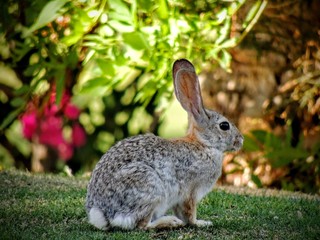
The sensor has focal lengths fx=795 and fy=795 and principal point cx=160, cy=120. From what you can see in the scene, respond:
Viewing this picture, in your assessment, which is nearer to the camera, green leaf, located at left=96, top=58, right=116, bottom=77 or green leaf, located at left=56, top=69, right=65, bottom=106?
green leaf, located at left=96, top=58, right=116, bottom=77

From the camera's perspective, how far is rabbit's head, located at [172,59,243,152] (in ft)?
23.0

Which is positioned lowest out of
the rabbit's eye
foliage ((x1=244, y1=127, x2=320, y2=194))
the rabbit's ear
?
foliage ((x1=244, y1=127, x2=320, y2=194))

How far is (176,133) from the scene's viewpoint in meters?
12.6

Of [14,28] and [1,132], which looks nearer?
[14,28]

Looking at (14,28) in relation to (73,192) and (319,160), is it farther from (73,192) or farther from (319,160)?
(319,160)

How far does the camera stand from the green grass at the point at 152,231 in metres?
6.23

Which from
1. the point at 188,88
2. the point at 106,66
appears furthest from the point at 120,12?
the point at 188,88

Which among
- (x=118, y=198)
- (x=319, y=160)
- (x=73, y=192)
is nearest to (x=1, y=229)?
(x=118, y=198)

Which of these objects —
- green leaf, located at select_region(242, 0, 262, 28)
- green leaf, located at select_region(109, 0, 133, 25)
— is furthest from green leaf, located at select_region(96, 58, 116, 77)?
green leaf, located at select_region(242, 0, 262, 28)

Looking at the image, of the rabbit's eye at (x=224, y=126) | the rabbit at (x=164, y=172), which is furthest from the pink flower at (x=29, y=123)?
the rabbit's eye at (x=224, y=126)

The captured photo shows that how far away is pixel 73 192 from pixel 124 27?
6.08 ft

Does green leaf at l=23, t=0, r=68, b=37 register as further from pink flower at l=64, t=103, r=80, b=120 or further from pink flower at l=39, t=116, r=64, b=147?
pink flower at l=39, t=116, r=64, b=147

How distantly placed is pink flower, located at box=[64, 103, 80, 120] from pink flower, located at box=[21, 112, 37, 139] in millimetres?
452

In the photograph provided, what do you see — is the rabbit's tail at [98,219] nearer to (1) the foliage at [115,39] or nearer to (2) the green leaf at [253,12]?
(1) the foliage at [115,39]
